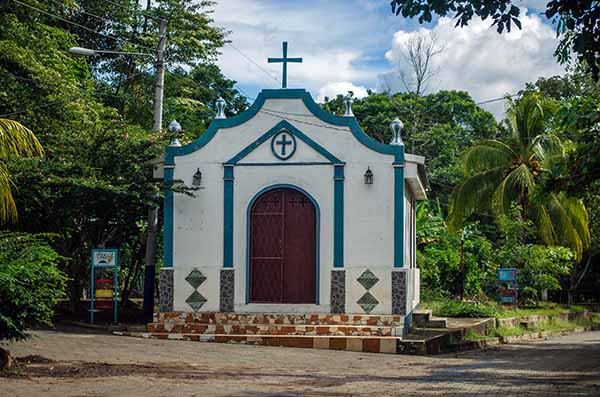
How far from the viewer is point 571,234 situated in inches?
1127

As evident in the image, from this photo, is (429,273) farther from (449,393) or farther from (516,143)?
(449,393)

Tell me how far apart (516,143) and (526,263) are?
4208 millimetres

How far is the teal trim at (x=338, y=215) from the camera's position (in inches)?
762

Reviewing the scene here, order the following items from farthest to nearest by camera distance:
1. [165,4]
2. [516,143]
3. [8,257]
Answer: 1. [165,4]
2. [516,143]
3. [8,257]

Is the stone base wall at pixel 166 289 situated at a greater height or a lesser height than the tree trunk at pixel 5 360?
greater

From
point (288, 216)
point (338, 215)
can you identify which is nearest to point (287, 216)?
point (288, 216)

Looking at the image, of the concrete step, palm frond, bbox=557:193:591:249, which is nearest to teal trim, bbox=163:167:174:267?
the concrete step

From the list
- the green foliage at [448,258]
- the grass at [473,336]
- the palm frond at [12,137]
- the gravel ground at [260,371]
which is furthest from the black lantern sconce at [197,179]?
the green foliage at [448,258]

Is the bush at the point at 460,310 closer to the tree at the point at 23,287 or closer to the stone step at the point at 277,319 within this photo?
the stone step at the point at 277,319

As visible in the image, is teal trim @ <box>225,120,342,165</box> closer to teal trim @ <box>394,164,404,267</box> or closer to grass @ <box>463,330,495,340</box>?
teal trim @ <box>394,164,404,267</box>

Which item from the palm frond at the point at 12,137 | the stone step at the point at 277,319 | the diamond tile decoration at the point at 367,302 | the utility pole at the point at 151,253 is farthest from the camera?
the utility pole at the point at 151,253

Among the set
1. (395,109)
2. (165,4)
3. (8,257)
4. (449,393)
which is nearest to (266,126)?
(8,257)

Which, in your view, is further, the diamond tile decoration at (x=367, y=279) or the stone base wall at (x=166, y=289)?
the stone base wall at (x=166, y=289)

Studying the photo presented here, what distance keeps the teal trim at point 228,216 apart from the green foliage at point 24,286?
6.81 m
